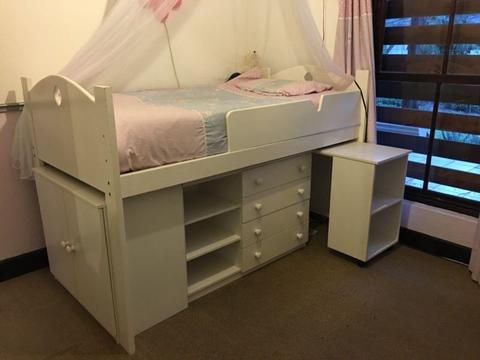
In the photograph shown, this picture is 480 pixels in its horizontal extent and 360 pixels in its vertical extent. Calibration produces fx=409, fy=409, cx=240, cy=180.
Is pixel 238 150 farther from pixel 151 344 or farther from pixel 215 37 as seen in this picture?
pixel 215 37

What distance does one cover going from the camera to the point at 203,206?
2.27m

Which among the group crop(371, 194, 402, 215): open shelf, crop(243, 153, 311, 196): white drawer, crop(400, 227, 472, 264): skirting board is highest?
crop(243, 153, 311, 196): white drawer

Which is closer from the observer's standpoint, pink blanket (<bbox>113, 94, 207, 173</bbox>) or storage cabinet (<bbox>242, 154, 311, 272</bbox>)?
pink blanket (<bbox>113, 94, 207, 173</bbox>)

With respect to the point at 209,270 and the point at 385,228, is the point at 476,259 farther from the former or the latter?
the point at 209,270

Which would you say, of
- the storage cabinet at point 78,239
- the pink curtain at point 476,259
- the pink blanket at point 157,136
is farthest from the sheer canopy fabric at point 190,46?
the pink curtain at point 476,259

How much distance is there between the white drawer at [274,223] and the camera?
232 centimetres

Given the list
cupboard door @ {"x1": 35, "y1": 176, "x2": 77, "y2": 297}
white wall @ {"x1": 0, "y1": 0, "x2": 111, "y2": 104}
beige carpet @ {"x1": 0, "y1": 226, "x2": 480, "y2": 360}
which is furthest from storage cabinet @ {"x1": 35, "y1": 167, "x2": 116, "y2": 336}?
white wall @ {"x1": 0, "y1": 0, "x2": 111, "y2": 104}

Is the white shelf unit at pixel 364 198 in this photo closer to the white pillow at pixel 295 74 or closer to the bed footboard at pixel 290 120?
the bed footboard at pixel 290 120

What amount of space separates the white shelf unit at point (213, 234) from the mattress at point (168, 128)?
14.5 inches

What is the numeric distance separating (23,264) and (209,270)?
110 cm

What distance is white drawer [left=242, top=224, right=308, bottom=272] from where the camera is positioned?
2.36 metres

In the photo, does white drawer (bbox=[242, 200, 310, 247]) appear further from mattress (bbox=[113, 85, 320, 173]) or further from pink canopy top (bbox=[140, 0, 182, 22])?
pink canopy top (bbox=[140, 0, 182, 22])

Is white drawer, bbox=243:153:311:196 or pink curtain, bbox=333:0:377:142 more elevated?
pink curtain, bbox=333:0:377:142

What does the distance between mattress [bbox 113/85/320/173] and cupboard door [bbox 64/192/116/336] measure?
0.29 m
